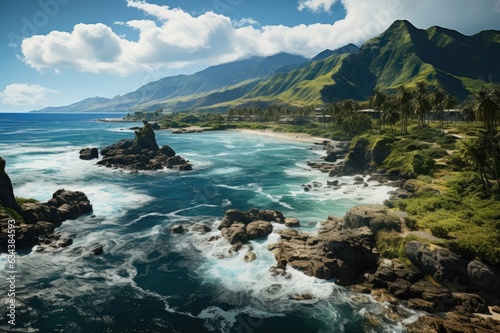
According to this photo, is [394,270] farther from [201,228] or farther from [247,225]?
[201,228]

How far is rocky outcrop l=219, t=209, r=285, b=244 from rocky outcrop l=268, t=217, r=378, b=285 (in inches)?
182

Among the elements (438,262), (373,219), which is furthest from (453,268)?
(373,219)

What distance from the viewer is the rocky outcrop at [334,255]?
3984cm

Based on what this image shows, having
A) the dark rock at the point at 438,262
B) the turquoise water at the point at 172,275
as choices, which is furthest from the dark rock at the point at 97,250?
the dark rock at the point at 438,262

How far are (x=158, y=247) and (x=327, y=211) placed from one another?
32.4 meters

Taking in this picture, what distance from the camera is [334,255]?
41.7m

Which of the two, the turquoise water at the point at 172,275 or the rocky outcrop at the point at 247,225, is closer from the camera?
the turquoise water at the point at 172,275

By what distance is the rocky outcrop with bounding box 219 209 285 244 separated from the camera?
50656 mm

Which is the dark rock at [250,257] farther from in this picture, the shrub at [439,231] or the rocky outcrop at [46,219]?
the rocky outcrop at [46,219]

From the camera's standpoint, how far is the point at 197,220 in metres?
60.6

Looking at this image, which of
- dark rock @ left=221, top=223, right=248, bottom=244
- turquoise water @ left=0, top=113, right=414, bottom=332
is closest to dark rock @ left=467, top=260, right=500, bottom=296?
turquoise water @ left=0, top=113, right=414, bottom=332

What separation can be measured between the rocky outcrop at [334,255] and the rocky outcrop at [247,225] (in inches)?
182

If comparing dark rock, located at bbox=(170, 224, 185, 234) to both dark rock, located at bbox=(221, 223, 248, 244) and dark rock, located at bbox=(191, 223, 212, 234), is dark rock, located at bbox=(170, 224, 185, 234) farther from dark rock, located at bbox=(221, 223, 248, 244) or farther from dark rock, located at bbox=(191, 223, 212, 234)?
dark rock, located at bbox=(221, 223, 248, 244)

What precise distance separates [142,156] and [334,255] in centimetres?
8727
